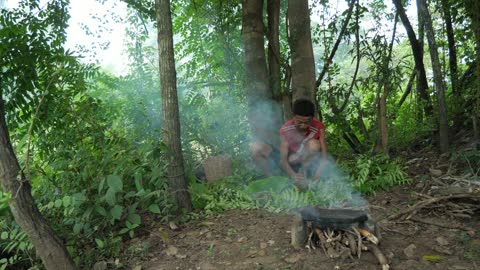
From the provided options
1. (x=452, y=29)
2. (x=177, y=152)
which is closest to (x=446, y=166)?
(x=452, y=29)

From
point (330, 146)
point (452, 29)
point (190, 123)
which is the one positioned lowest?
point (330, 146)

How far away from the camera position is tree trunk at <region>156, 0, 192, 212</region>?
14.3 ft

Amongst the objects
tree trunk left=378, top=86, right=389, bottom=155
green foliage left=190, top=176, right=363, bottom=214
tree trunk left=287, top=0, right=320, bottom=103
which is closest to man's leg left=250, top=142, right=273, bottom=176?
green foliage left=190, top=176, right=363, bottom=214

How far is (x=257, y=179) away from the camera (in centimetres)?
580

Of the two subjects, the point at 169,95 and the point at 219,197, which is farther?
the point at 219,197

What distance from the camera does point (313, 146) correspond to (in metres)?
5.44

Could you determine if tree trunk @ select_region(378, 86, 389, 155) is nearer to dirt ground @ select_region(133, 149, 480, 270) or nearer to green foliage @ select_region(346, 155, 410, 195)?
green foliage @ select_region(346, 155, 410, 195)

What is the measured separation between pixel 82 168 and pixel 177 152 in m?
0.99

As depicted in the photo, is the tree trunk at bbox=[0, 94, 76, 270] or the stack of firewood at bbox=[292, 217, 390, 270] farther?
the stack of firewood at bbox=[292, 217, 390, 270]

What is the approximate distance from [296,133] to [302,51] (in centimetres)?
143

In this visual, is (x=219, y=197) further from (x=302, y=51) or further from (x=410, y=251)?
(x=302, y=51)

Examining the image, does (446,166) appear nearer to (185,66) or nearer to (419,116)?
(419,116)

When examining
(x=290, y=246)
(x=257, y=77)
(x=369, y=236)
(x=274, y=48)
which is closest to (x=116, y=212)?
(x=290, y=246)

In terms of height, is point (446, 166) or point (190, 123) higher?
point (190, 123)
